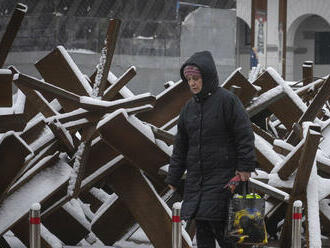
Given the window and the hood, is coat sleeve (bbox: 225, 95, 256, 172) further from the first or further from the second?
the window

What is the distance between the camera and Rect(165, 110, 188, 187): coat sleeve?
228 inches

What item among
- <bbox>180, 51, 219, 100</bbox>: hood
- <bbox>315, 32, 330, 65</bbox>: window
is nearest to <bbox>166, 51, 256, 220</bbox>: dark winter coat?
<bbox>180, 51, 219, 100</bbox>: hood

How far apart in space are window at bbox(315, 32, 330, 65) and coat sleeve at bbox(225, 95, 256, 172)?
3894 cm

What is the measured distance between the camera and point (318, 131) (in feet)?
21.4

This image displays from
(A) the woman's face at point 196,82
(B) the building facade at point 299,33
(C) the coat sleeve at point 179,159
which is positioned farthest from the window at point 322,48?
(A) the woman's face at point 196,82

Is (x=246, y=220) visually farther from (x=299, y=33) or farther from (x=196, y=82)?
(x=299, y=33)

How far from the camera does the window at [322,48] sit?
43.7 m

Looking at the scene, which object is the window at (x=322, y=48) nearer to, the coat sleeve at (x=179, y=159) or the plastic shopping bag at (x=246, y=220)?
the coat sleeve at (x=179, y=159)

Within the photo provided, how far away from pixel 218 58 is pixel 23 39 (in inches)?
146

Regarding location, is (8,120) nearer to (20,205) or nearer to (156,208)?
(20,205)

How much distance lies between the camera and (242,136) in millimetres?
5480

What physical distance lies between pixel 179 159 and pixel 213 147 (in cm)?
32

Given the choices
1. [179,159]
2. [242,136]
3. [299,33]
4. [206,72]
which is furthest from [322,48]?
[242,136]

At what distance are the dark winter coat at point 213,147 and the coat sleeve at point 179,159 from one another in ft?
0.24
